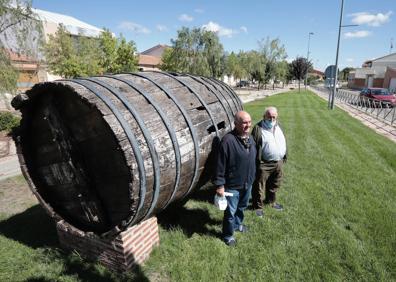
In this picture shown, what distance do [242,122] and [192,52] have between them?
122ft

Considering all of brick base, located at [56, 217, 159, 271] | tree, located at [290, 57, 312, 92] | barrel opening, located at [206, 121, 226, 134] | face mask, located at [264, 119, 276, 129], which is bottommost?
brick base, located at [56, 217, 159, 271]

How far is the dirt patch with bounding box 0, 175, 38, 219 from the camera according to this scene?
5.06m

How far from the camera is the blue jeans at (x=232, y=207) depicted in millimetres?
3680

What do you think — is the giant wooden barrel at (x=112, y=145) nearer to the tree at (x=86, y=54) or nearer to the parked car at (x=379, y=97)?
the tree at (x=86, y=54)

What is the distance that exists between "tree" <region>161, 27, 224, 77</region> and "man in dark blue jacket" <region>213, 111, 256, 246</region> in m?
34.5

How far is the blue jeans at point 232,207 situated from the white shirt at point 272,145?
81 centimetres

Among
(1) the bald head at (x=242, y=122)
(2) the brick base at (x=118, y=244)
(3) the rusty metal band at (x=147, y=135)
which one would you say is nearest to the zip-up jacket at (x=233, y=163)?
(1) the bald head at (x=242, y=122)

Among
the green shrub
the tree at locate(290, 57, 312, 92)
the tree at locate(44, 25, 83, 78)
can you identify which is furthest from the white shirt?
the tree at locate(290, 57, 312, 92)

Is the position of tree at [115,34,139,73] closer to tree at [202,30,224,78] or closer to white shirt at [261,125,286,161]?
tree at [202,30,224,78]

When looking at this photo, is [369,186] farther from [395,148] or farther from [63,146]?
[63,146]

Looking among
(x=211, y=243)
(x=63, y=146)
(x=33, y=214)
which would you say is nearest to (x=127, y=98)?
(x=63, y=146)

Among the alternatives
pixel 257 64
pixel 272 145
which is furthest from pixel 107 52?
pixel 257 64

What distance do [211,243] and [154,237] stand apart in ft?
2.68

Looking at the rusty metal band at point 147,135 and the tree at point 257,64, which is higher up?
the tree at point 257,64
